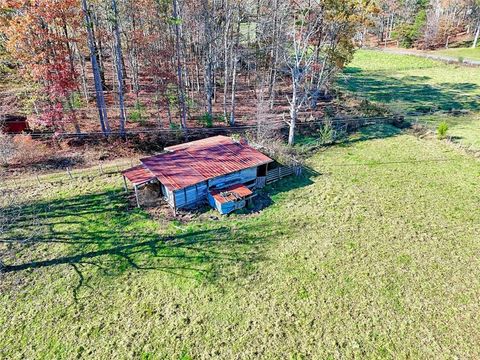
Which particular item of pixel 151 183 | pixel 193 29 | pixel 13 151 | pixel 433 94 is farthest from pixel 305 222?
pixel 433 94

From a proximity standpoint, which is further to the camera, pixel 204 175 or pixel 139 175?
pixel 139 175

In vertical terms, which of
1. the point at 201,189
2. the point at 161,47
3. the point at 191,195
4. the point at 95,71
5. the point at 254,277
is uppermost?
the point at 161,47

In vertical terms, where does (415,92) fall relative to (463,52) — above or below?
below

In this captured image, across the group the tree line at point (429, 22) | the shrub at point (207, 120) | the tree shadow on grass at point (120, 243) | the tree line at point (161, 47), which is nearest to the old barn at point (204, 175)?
the tree shadow on grass at point (120, 243)

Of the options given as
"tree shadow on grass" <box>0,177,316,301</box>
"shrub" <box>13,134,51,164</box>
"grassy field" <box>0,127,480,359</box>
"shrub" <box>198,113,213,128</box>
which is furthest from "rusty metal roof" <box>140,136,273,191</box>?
"shrub" <box>13,134,51,164</box>

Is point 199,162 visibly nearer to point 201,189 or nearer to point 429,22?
point 201,189

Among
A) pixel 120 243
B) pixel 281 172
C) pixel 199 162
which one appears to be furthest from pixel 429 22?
pixel 120 243
